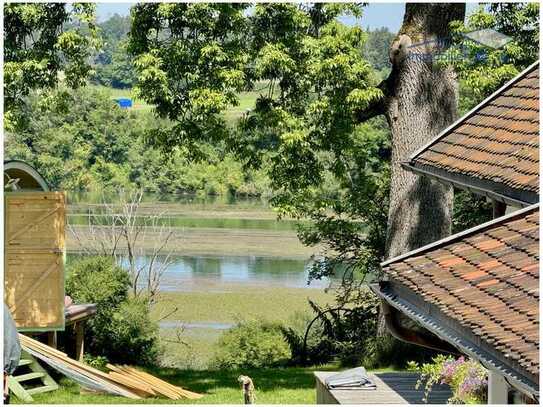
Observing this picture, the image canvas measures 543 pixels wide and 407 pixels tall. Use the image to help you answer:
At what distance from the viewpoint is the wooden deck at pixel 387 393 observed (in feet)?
28.7

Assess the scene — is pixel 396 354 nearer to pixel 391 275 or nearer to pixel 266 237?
pixel 391 275

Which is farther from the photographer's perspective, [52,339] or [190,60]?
[52,339]

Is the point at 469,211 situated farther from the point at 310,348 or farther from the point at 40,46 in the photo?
the point at 40,46

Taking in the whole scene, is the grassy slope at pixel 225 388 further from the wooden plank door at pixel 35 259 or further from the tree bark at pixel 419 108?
the tree bark at pixel 419 108

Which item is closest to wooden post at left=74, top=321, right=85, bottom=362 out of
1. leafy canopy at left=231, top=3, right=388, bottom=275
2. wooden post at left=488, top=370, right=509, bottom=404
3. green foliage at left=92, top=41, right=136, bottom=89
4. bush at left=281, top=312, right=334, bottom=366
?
leafy canopy at left=231, top=3, right=388, bottom=275

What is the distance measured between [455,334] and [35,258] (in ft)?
29.1

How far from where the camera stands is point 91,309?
15500mm

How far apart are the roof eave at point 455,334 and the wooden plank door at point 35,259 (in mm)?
7286

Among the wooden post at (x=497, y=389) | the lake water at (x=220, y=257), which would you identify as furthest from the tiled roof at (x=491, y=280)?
the lake water at (x=220, y=257)

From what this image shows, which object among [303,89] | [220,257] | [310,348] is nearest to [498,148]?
[303,89]

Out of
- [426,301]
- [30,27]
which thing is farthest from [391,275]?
[30,27]

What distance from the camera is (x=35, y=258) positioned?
45.9ft

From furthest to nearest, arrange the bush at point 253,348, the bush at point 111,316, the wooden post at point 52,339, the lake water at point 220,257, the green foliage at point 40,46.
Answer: the lake water at point 220,257
the bush at point 253,348
the bush at point 111,316
the wooden post at point 52,339
the green foliage at point 40,46

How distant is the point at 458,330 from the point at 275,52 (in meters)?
8.52
